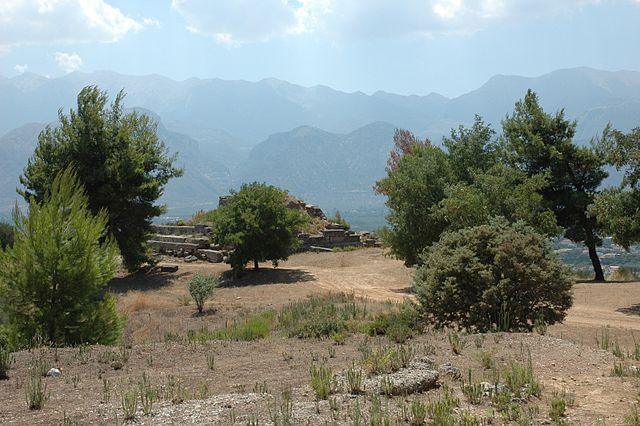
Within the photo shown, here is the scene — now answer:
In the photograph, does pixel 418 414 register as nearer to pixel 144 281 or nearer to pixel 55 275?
pixel 55 275

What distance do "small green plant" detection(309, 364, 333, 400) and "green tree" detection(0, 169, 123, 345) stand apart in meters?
5.65

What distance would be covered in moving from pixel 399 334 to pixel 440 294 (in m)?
1.16

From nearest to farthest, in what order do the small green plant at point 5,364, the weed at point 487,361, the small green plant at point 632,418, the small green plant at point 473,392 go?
the small green plant at point 632,418
the small green plant at point 473,392
the weed at point 487,361
the small green plant at point 5,364

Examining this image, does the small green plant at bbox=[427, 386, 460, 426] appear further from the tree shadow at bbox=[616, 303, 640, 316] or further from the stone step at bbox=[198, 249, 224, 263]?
the stone step at bbox=[198, 249, 224, 263]

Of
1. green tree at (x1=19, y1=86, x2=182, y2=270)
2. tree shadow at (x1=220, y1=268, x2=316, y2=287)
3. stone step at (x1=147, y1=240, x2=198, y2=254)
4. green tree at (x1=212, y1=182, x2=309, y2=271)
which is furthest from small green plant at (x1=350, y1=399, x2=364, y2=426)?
stone step at (x1=147, y1=240, x2=198, y2=254)

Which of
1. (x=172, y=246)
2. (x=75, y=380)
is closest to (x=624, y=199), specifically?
(x=75, y=380)

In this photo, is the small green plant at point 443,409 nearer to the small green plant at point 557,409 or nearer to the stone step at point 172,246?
the small green plant at point 557,409

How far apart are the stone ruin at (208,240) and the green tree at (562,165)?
13.2 m

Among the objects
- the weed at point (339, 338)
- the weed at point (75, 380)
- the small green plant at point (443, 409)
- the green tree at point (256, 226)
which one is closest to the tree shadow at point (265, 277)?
the green tree at point (256, 226)

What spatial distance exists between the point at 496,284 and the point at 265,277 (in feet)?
50.9

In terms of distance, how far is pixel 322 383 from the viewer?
6547mm

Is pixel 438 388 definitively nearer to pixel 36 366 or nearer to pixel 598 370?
pixel 598 370

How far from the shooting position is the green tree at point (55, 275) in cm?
1049

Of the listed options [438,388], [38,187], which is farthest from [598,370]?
[38,187]
